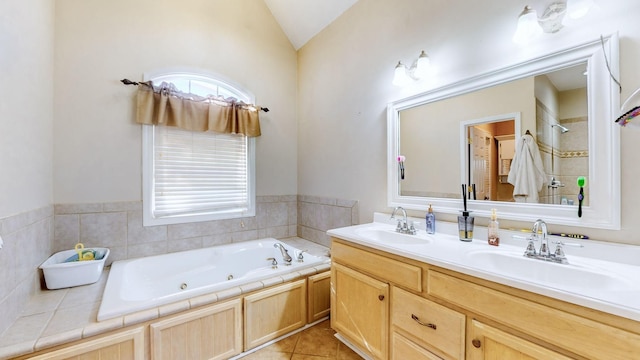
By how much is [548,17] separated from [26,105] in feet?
10.0

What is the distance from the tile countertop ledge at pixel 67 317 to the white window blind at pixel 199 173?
0.88 meters

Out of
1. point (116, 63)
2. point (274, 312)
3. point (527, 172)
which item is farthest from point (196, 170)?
point (527, 172)

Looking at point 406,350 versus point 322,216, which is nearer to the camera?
point 406,350

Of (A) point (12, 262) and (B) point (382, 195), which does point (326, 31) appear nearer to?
(B) point (382, 195)

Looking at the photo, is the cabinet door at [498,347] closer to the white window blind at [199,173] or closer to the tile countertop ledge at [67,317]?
the tile countertop ledge at [67,317]

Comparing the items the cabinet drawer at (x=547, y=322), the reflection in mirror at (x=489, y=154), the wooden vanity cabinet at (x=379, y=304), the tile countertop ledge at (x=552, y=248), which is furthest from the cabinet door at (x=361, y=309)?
the reflection in mirror at (x=489, y=154)

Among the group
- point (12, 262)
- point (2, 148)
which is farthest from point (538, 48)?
point (12, 262)

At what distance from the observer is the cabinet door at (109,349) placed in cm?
126

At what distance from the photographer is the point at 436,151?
1907mm

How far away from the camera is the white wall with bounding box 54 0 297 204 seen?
205 centimetres

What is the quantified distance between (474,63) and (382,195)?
1173mm

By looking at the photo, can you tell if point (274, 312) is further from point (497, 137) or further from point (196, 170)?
point (497, 137)

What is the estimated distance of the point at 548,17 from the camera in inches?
51.9

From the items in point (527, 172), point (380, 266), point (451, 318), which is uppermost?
point (527, 172)
